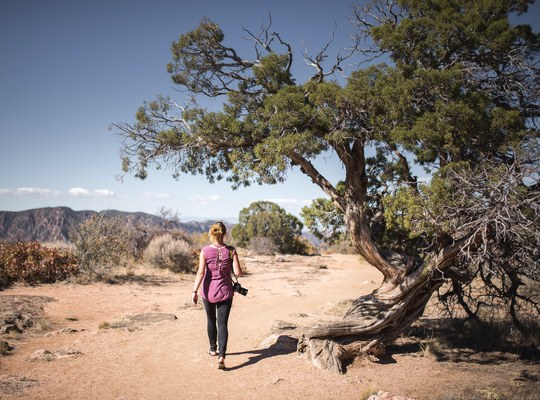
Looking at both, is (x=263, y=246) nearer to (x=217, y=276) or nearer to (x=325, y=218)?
(x=325, y=218)

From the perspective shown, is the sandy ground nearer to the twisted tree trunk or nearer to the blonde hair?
the twisted tree trunk

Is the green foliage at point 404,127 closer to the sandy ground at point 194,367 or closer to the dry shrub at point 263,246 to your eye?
the sandy ground at point 194,367

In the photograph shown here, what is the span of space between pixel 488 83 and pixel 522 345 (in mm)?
5470

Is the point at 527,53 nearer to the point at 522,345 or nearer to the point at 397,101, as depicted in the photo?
the point at 397,101

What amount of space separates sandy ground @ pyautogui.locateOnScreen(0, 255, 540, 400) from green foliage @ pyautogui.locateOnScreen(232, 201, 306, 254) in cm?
1841

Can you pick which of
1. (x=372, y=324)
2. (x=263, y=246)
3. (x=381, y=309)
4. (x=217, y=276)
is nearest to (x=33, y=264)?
(x=217, y=276)

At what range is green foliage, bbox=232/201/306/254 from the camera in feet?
91.6

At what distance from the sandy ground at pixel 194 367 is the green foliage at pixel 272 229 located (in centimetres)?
→ 1841

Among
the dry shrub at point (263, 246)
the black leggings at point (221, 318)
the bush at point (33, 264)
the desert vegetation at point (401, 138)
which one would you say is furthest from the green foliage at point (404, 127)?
the dry shrub at point (263, 246)

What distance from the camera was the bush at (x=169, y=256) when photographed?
1680 centimetres

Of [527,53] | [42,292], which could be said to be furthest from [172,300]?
[527,53]

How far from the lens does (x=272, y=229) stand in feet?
91.5

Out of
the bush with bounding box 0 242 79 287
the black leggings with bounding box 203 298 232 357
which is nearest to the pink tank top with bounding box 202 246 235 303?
the black leggings with bounding box 203 298 232 357

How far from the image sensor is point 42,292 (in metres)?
10.4
